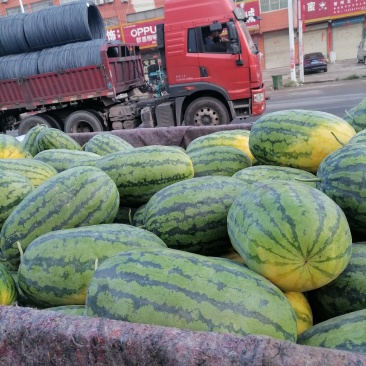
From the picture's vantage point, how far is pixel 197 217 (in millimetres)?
1815

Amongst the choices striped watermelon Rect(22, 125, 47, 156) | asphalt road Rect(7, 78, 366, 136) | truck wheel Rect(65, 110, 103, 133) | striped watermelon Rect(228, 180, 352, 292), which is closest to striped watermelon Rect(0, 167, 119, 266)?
striped watermelon Rect(228, 180, 352, 292)

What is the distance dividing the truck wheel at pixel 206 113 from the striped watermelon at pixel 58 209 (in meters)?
8.09

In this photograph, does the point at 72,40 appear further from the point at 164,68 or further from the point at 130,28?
the point at 130,28

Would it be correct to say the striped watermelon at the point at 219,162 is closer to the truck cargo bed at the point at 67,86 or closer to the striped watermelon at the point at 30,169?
the striped watermelon at the point at 30,169

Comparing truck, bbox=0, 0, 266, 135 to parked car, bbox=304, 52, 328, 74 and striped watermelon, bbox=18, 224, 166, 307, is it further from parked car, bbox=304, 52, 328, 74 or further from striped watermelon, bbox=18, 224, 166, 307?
parked car, bbox=304, 52, 328, 74

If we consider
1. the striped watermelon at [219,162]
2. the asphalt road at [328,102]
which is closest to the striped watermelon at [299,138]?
the striped watermelon at [219,162]

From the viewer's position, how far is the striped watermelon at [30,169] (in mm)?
2549

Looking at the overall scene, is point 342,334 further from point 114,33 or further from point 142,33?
point 114,33

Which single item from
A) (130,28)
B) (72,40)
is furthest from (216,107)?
(130,28)

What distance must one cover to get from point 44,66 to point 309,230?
10913 mm

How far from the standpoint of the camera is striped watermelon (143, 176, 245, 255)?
1814 mm

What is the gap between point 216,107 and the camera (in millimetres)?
10039

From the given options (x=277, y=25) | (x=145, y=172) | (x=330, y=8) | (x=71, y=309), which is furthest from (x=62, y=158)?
(x=330, y=8)

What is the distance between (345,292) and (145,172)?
4.14 feet
